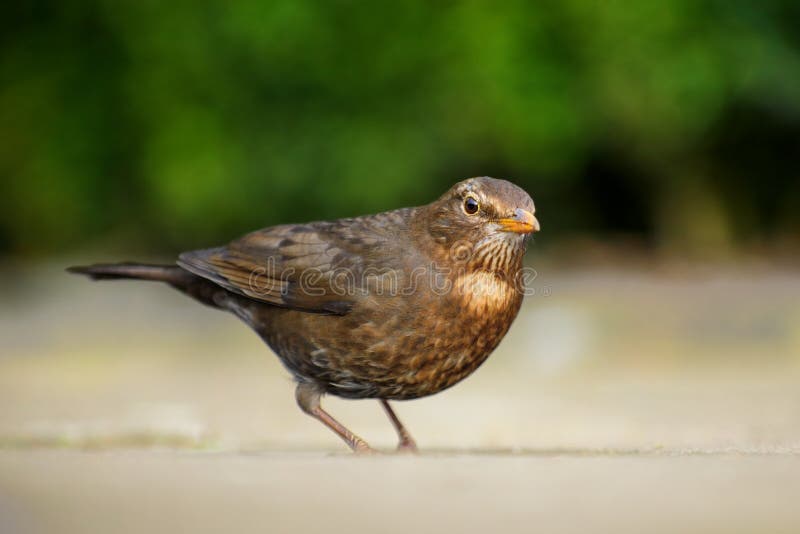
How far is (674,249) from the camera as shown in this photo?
9.31 m

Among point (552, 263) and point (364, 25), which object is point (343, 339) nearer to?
point (364, 25)

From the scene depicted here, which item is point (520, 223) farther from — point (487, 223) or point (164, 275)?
point (164, 275)

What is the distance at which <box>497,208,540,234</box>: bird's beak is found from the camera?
14.4ft

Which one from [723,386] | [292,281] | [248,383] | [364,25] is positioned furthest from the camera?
[364,25]

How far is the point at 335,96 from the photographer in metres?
8.22

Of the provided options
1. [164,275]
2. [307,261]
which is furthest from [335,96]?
[307,261]

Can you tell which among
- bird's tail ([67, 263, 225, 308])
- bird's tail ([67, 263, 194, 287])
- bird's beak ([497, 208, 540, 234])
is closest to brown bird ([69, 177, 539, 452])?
bird's beak ([497, 208, 540, 234])

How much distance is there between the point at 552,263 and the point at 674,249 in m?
0.95

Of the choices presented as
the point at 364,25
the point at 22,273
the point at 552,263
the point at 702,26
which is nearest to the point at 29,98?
the point at 22,273

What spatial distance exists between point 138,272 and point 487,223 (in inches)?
72.4

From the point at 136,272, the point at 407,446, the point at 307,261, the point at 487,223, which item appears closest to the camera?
the point at 487,223

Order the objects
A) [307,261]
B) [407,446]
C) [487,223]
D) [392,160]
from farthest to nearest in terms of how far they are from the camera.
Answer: [392,160], [307,261], [407,446], [487,223]

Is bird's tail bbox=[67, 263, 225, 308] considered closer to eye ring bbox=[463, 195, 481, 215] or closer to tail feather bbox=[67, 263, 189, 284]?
tail feather bbox=[67, 263, 189, 284]

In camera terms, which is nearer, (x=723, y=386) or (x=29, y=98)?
(x=723, y=386)
